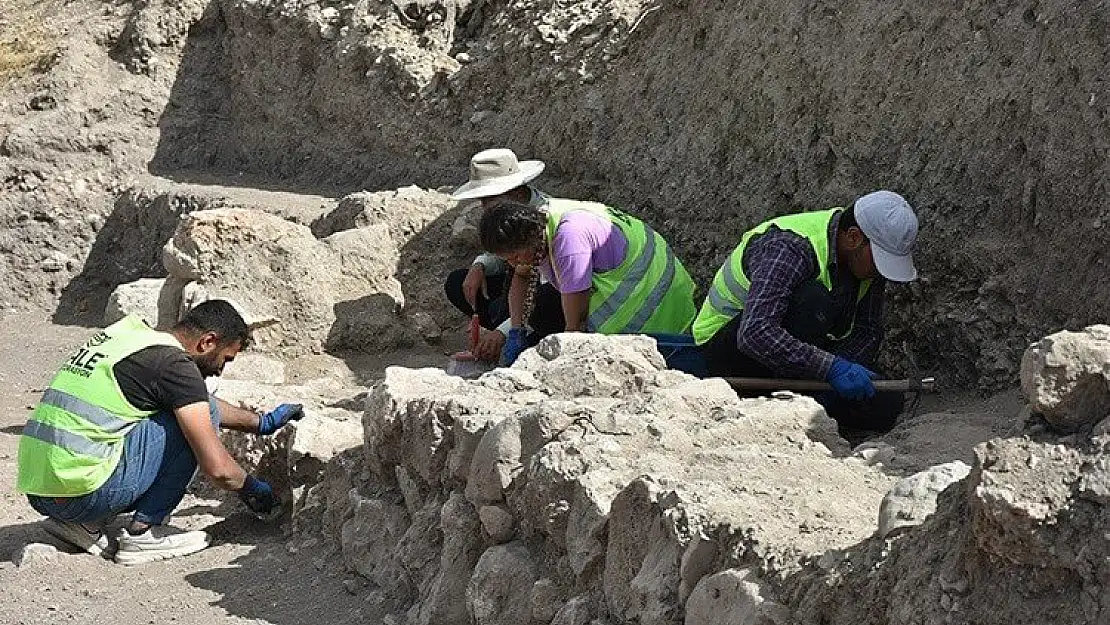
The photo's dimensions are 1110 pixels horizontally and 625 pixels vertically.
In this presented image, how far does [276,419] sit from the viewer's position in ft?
17.0

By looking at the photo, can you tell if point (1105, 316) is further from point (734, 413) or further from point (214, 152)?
point (214, 152)

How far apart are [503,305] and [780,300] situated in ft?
6.43

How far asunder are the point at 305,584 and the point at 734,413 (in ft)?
4.83

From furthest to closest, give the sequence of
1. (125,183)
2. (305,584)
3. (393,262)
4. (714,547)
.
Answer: (125,183), (393,262), (305,584), (714,547)

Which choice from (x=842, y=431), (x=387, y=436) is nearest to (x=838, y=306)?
(x=842, y=431)

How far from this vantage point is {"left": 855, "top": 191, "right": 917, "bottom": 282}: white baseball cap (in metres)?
4.91

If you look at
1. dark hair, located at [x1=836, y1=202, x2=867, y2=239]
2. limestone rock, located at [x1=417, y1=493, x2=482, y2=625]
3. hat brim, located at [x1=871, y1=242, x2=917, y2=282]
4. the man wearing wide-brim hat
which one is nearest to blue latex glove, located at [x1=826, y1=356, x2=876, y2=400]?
hat brim, located at [x1=871, y1=242, x2=917, y2=282]

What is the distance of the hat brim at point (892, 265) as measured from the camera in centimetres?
490

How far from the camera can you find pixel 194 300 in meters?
7.00

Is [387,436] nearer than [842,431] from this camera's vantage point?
Yes

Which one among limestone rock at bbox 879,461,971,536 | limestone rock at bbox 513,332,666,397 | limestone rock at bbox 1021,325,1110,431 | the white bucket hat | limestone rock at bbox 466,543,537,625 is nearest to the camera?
limestone rock at bbox 1021,325,1110,431

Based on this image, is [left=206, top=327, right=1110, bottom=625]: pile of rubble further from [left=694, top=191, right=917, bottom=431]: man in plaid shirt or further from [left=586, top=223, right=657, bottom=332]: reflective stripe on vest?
[left=586, top=223, right=657, bottom=332]: reflective stripe on vest

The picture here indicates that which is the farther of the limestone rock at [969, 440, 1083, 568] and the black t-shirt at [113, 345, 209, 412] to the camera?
the black t-shirt at [113, 345, 209, 412]

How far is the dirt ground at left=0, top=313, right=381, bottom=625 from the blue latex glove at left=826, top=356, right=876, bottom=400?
5.95ft
